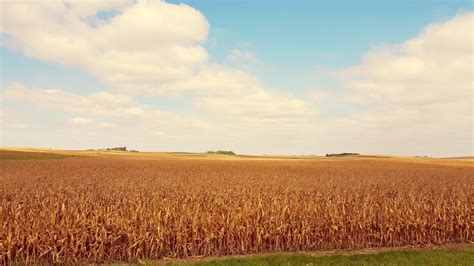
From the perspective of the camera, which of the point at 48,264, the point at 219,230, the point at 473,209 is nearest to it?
the point at 48,264

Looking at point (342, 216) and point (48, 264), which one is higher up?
point (342, 216)

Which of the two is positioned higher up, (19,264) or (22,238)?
(22,238)

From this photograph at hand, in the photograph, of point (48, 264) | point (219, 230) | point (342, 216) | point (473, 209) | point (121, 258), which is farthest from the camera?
point (473, 209)

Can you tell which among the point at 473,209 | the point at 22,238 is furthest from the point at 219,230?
the point at 473,209

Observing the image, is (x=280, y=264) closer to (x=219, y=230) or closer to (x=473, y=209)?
(x=219, y=230)

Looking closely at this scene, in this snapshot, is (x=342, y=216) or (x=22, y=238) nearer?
(x=22, y=238)

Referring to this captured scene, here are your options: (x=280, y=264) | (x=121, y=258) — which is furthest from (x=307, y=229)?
(x=121, y=258)

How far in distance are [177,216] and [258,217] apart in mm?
2626

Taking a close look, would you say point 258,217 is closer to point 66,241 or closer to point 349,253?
point 349,253

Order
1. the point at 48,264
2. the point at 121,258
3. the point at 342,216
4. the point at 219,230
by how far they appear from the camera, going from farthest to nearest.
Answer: the point at 342,216 → the point at 219,230 → the point at 121,258 → the point at 48,264

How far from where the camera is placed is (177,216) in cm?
1260

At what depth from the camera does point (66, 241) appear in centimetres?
1084

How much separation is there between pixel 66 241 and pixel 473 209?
1446cm

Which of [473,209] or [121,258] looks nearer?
[121,258]
